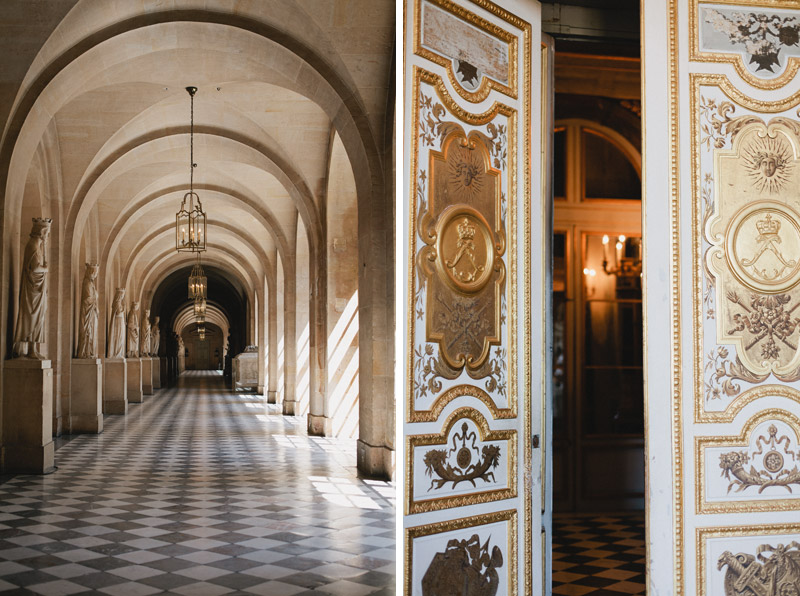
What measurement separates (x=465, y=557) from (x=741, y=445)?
162cm

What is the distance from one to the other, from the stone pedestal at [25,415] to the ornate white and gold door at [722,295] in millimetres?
8828

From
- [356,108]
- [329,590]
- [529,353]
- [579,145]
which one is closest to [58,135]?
[356,108]

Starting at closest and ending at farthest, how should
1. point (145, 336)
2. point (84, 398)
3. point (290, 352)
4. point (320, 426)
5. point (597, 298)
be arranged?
1. point (597, 298)
2. point (320, 426)
3. point (84, 398)
4. point (290, 352)
5. point (145, 336)

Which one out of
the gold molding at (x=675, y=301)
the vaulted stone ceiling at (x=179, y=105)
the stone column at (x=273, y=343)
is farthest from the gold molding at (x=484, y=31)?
the stone column at (x=273, y=343)

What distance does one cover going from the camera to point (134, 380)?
24.5m

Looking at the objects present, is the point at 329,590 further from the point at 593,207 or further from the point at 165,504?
the point at 593,207

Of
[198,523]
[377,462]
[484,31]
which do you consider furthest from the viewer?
[377,462]

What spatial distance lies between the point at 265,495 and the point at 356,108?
4871 millimetres

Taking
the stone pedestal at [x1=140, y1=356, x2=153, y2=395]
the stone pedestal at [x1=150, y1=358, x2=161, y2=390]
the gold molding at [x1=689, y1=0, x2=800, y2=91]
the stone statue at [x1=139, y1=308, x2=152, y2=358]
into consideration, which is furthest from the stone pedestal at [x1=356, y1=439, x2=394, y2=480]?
the stone pedestal at [x1=150, y1=358, x2=161, y2=390]

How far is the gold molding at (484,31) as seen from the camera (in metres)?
3.77

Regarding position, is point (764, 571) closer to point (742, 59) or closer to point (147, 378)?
point (742, 59)

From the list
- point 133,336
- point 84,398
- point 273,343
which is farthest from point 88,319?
point 133,336

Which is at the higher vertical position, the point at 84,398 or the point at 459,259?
the point at 459,259

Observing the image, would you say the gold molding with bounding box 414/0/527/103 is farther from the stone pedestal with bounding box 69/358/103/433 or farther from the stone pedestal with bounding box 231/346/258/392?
the stone pedestal with bounding box 231/346/258/392
